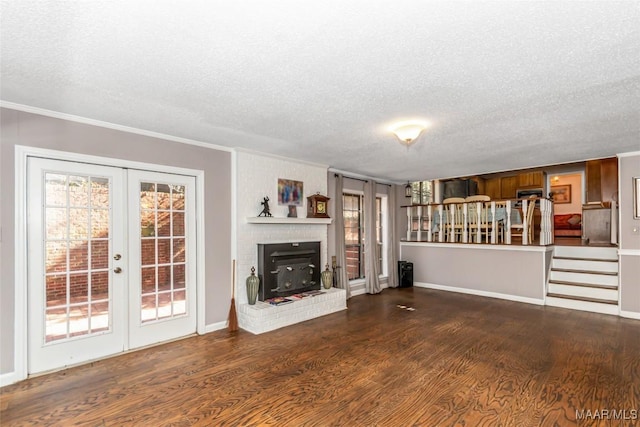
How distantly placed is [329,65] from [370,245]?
479cm

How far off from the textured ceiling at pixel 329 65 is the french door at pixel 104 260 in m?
0.72

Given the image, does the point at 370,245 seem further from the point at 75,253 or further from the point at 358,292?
the point at 75,253

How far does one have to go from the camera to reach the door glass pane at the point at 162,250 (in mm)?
3771

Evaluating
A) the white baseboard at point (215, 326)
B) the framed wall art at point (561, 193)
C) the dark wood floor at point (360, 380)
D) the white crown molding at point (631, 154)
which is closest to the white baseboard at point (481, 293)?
the dark wood floor at point (360, 380)

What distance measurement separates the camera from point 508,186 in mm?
9289

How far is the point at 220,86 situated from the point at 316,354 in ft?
9.21

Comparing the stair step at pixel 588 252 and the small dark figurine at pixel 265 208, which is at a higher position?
the small dark figurine at pixel 265 208

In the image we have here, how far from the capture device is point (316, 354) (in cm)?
350

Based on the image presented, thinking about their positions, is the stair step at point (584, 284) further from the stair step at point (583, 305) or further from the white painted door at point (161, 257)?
Result: the white painted door at point (161, 257)

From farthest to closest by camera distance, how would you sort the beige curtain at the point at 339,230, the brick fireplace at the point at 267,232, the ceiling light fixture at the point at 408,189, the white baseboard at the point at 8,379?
the ceiling light fixture at the point at 408,189 → the beige curtain at the point at 339,230 → the brick fireplace at the point at 267,232 → the white baseboard at the point at 8,379

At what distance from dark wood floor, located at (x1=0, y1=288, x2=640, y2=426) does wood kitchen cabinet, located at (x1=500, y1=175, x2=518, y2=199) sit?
5298mm

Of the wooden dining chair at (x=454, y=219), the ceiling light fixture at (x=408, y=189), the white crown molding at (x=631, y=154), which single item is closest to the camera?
the white crown molding at (x=631, y=154)

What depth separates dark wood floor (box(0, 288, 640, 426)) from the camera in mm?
2383

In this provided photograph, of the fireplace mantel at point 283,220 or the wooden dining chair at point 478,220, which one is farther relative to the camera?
the wooden dining chair at point 478,220
